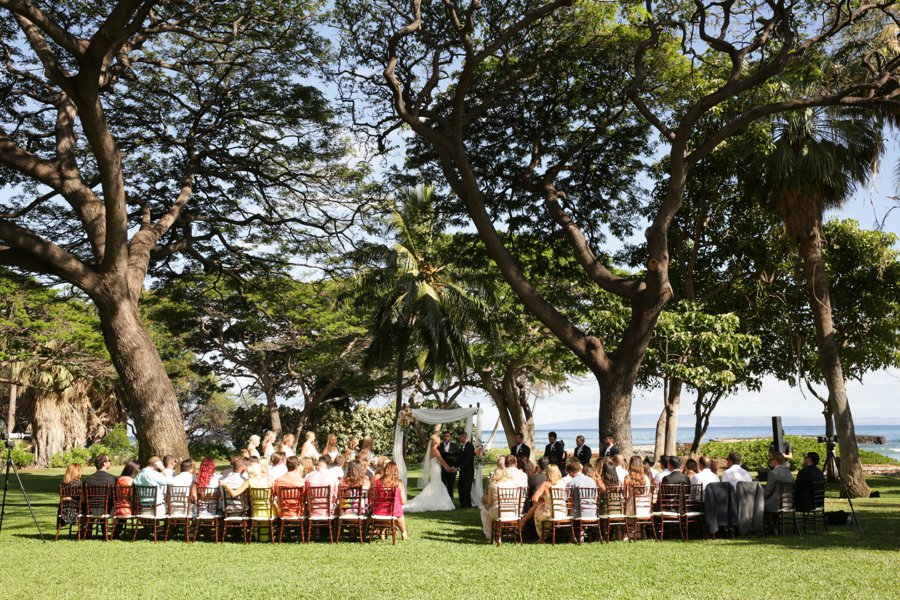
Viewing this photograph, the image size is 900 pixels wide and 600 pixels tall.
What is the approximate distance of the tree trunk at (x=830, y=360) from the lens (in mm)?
17406

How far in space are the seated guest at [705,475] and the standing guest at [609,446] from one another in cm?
204

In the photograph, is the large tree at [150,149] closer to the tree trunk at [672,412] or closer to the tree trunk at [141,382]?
the tree trunk at [141,382]

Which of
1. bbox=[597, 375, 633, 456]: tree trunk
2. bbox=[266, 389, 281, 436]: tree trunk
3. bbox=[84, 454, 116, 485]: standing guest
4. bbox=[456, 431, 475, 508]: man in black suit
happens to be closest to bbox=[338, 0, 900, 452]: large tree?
bbox=[597, 375, 633, 456]: tree trunk

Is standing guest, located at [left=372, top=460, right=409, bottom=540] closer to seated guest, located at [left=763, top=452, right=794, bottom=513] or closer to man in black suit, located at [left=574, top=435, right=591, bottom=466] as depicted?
man in black suit, located at [left=574, top=435, right=591, bottom=466]

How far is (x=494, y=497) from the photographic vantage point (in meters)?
11.6

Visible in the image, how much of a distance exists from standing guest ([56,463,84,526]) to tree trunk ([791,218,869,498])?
15.0 m

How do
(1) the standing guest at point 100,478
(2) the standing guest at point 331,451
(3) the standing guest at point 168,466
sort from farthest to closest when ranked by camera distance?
(2) the standing guest at point 331,451 < (3) the standing guest at point 168,466 < (1) the standing guest at point 100,478

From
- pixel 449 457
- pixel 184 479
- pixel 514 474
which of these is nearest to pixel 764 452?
pixel 449 457

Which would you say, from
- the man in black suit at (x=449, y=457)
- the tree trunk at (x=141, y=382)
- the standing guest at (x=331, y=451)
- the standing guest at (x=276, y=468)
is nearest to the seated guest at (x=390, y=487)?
the standing guest at (x=276, y=468)

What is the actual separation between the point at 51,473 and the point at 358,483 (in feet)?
77.7

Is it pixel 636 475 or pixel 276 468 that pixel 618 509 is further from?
pixel 276 468

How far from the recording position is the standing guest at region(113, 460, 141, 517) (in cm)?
1198

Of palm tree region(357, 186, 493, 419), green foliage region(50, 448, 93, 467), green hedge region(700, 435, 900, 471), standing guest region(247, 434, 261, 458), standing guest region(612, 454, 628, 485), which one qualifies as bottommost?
green foliage region(50, 448, 93, 467)

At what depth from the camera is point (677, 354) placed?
1989 cm
